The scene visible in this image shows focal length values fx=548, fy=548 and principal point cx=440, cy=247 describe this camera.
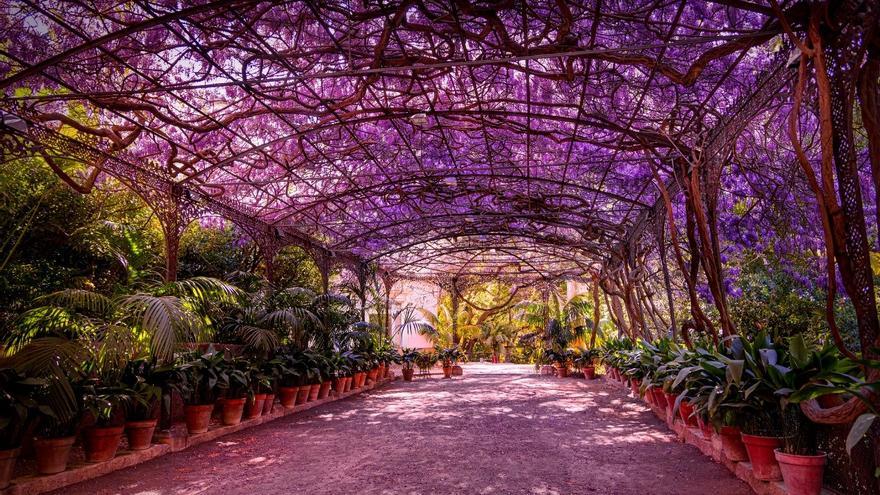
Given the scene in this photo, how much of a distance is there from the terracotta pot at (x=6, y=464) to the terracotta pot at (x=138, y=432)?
110 centimetres

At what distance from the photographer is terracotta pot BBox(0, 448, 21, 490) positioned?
11.3ft

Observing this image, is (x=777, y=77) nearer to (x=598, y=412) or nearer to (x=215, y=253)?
(x=598, y=412)

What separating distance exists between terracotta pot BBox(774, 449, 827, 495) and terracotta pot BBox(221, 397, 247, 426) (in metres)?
5.23

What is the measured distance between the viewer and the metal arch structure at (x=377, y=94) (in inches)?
170

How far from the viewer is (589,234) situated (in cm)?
1101

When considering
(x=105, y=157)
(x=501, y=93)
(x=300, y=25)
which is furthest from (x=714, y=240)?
(x=105, y=157)

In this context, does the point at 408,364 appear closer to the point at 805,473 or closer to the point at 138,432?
the point at 138,432

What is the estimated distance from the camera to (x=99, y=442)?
4227 millimetres

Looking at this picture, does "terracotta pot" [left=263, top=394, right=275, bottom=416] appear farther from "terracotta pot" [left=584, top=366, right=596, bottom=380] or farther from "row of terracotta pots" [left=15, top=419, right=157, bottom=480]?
"terracotta pot" [left=584, top=366, right=596, bottom=380]

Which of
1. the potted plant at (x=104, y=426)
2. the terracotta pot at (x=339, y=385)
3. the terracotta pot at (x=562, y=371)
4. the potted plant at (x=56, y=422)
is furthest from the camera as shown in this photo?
the terracotta pot at (x=562, y=371)

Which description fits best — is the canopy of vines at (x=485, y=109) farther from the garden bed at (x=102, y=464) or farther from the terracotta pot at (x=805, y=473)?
the garden bed at (x=102, y=464)

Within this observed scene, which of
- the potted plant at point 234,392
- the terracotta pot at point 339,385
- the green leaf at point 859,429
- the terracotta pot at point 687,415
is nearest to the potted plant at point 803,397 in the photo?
the green leaf at point 859,429

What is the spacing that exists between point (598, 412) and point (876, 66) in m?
5.88

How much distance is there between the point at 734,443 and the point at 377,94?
16.3 ft
